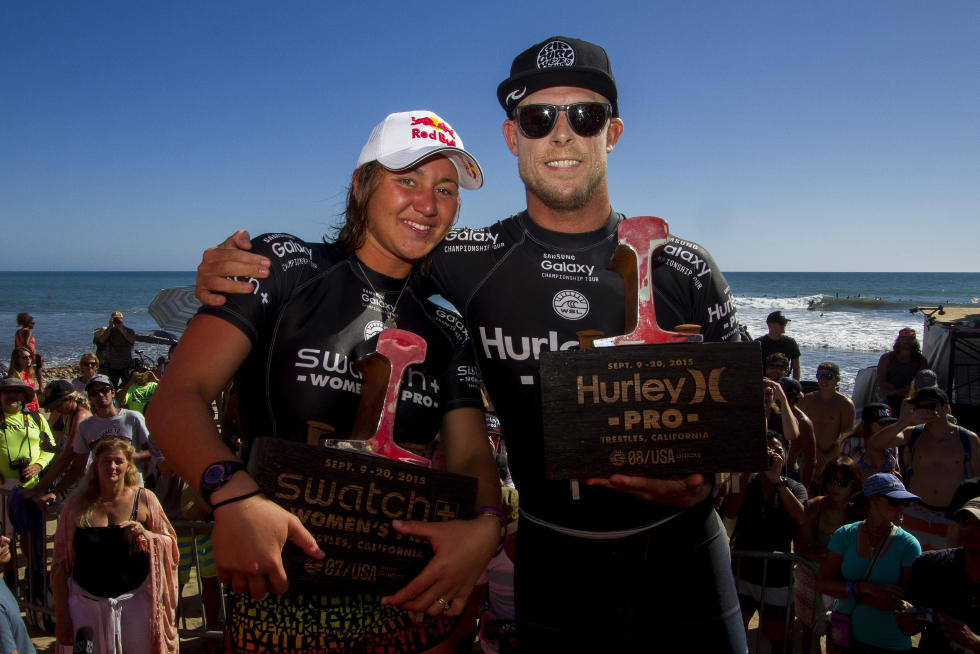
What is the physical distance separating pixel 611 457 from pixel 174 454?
50.3 inches

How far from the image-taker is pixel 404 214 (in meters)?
2.45

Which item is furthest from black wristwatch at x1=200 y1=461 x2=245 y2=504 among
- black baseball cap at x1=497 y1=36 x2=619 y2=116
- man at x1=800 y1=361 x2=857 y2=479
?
man at x1=800 y1=361 x2=857 y2=479

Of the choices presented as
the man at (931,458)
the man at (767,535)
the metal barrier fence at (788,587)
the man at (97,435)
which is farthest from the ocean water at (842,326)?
the man at (97,435)

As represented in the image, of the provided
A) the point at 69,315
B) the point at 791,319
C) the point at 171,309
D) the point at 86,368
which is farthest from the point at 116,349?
the point at 69,315

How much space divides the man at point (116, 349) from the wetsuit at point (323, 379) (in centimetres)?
1552

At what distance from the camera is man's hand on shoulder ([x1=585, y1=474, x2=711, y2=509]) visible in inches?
76.2

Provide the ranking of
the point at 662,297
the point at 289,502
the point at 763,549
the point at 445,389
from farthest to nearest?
the point at 763,549
the point at 662,297
the point at 445,389
the point at 289,502

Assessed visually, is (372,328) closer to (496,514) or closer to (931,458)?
(496,514)

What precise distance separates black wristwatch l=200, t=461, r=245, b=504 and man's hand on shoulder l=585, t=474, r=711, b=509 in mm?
1017

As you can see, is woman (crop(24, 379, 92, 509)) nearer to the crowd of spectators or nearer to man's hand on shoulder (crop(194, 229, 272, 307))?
the crowd of spectators

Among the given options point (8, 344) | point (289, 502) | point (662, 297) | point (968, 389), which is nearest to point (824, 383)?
point (968, 389)

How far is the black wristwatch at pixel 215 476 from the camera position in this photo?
68.7 inches

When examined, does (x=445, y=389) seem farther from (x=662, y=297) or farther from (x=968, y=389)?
(x=968, y=389)

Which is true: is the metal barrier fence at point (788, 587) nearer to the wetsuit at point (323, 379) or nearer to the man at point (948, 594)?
the man at point (948, 594)
